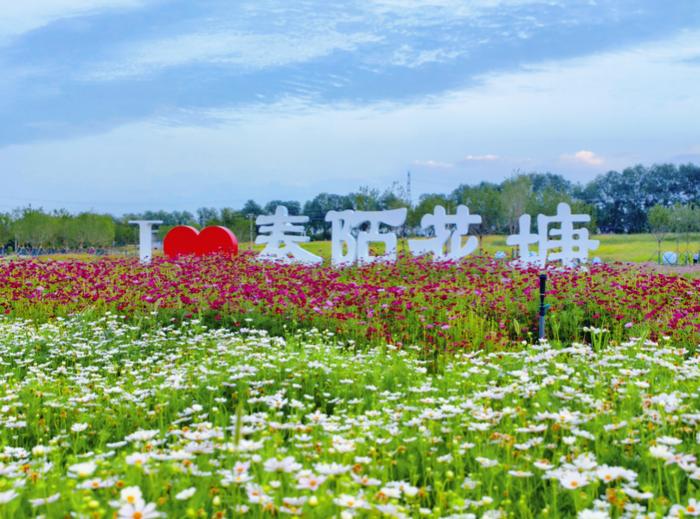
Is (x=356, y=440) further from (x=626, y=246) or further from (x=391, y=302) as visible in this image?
(x=626, y=246)

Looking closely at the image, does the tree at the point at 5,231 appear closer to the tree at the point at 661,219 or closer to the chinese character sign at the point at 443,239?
the chinese character sign at the point at 443,239

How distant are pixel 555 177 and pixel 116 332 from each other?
192 feet

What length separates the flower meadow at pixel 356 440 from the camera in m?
2.56

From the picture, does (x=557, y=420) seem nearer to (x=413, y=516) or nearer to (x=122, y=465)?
(x=413, y=516)

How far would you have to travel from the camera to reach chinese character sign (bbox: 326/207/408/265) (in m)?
14.6

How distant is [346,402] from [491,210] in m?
32.5

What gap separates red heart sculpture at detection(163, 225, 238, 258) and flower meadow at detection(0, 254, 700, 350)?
597 cm

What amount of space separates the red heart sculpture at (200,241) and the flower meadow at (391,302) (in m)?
5.97

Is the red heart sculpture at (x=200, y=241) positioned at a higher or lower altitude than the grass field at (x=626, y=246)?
higher

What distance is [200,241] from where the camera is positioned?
58.6ft

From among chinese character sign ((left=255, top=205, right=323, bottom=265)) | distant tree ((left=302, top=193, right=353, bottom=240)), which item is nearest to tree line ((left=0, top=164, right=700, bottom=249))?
distant tree ((left=302, top=193, right=353, bottom=240))

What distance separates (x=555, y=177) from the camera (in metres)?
61.3

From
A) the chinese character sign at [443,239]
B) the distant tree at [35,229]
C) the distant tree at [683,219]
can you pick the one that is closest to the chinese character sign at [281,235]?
the chinese character sign at [443,239]

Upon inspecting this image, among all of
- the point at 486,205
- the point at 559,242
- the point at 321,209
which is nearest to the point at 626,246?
the point at 486,205
